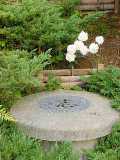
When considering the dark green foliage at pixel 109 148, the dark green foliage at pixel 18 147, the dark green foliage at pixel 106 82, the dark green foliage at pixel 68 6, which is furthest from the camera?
the dark green foliage at pixel 68 6

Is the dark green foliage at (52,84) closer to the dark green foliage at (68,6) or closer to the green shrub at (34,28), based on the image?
the green shrub at (34,28)

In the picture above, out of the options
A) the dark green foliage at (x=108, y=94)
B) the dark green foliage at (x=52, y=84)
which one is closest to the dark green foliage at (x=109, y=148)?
the dark green foliage at (x=108, y=94)

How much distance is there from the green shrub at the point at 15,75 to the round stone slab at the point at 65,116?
0.14 metres

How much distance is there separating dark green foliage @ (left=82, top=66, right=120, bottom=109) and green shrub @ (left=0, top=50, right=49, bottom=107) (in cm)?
73

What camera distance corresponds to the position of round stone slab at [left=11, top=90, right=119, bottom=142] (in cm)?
492

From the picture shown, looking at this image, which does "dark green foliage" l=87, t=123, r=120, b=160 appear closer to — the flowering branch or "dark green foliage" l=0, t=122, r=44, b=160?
"dark green foliage" l=0, t=122, r=44, b=160

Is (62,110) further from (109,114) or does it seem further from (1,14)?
(1,14)

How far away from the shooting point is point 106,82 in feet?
19.5

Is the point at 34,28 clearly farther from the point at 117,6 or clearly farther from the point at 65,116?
the point at 117,6

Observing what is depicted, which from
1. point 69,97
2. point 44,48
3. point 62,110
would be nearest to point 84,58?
point 44,48

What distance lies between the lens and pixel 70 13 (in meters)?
7.45

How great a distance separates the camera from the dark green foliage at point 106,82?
5.81 meters

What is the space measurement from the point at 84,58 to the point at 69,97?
4.05 ft

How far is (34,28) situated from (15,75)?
1133 mm
